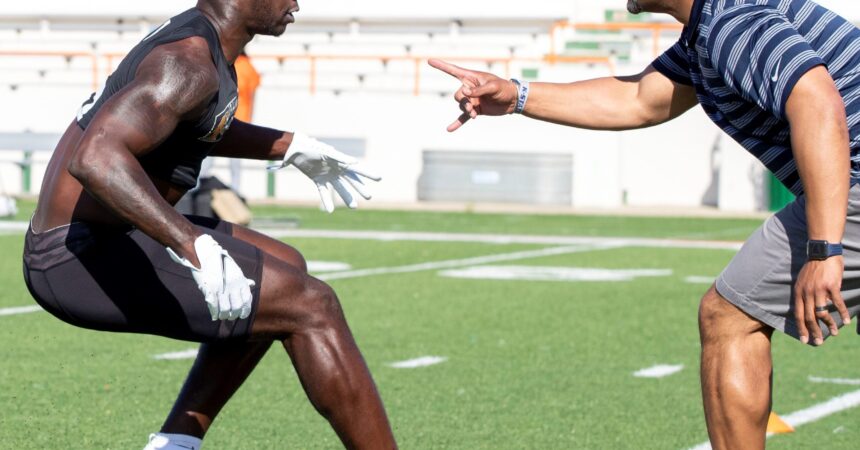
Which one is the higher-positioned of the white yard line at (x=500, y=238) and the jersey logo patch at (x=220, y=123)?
the jersey logo patch at (x=220, y=123)

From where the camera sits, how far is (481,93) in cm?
488

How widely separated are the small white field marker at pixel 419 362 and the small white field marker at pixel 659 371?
3.26ft

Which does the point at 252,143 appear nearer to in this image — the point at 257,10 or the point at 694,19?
the point at 257,10

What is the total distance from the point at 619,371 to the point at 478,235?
32.2ft

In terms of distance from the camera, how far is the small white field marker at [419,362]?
23.7ft

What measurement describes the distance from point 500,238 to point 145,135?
12962 millimetres

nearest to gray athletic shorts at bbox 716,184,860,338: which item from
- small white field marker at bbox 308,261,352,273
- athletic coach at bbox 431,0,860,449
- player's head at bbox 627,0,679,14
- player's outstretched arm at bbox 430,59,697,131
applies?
athletic coach at bbox 431,0,860,449

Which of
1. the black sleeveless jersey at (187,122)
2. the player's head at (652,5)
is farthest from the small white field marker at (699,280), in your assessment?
the black sleeveless jersey at (187,122)

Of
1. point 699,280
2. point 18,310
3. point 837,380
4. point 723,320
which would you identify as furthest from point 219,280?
point 699,280

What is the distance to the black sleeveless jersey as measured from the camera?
3.90m

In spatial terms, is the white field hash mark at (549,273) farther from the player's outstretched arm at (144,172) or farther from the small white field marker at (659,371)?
the player's outstretched arm at (144,172)

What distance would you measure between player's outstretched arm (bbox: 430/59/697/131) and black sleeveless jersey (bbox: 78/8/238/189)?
3.45 feet

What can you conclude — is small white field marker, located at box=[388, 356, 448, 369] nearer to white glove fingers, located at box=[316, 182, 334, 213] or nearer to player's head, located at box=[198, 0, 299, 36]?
white glove fingers, located at box=[316, 182, 334, 213]

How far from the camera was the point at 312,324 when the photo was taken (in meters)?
3.96
